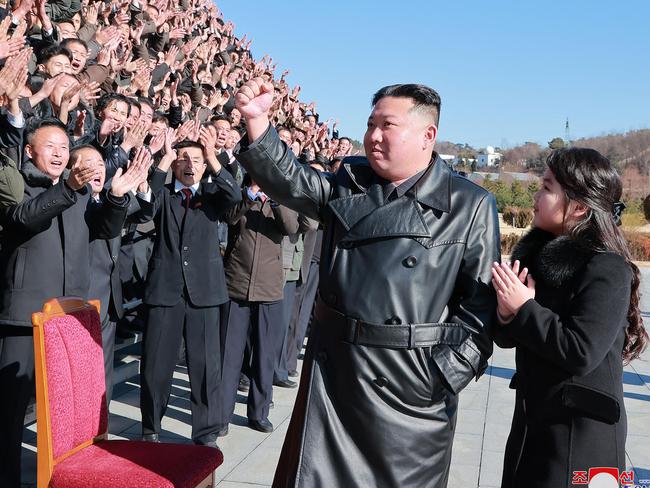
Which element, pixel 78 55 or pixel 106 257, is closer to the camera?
pixel 106 257

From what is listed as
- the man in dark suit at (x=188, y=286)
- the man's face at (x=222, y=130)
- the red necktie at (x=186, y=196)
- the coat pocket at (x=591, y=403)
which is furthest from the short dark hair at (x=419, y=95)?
the man's face at (x=222, y=130)

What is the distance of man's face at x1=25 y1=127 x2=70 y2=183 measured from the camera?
3922 millimetres

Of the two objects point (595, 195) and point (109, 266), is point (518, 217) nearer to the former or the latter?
point (109, 266)

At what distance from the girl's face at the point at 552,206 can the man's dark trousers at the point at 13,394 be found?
2390 millimetres

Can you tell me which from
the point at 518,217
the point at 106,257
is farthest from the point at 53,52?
the point at 518,217

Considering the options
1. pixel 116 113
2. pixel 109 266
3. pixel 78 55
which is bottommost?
pixel 109 266

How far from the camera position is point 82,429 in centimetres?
294

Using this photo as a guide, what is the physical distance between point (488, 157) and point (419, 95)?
220ft

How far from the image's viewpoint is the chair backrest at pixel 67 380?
2.72 m

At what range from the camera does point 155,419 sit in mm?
4602

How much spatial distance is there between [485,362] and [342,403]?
19.6 inches

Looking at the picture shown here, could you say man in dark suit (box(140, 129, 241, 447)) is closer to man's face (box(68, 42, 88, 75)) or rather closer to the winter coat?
the winter coat

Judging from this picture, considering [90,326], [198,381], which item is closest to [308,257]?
[198,381]

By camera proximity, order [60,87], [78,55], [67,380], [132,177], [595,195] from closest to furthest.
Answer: [595,195], [67,380], [132,177], [60,87], [78,55]
